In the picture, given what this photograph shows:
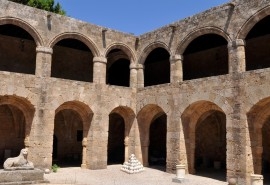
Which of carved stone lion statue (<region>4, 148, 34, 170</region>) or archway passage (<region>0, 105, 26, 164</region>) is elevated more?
archway passage (<region>0, 105, 26, 164</region>)

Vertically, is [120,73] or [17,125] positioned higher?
[120,73]

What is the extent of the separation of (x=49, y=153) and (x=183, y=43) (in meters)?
7.86

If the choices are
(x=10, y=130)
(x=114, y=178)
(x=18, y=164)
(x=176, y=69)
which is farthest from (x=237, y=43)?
(x=10, y=130)

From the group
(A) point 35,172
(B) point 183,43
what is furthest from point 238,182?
(A) point 35,172

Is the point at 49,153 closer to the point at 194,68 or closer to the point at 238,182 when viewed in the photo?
the point at 238,182

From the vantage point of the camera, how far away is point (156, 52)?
58.3ft

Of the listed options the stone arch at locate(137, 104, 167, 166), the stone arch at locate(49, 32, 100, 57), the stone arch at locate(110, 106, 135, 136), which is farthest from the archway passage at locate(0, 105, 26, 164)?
the stone arch at locate(137, 104, 167, 166)

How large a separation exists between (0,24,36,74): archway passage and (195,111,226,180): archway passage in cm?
978

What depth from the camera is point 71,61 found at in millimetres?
17641

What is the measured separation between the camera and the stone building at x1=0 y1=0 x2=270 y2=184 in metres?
11.4

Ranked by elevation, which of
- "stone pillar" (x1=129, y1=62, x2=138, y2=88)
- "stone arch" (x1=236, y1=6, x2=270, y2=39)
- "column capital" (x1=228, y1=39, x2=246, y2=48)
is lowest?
"stone pillar" (x1=129, y1=62, x2=138, y2=88)

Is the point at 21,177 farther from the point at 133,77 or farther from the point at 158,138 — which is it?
the point at 158,138

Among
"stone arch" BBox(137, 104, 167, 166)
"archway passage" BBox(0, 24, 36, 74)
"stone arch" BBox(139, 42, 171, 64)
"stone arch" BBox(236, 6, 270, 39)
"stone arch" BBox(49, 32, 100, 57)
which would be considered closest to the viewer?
"stone arch" BBox(236, 6, 270, 39)

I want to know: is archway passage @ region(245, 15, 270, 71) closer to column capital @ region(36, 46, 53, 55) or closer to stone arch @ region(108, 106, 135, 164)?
stone arch @ region(108, 106, 135, 164)
